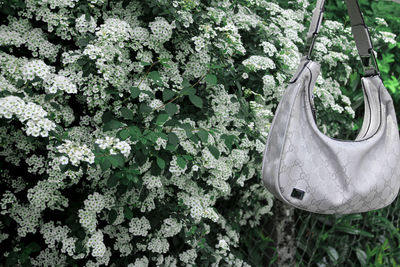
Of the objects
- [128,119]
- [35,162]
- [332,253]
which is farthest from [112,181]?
[332,253]

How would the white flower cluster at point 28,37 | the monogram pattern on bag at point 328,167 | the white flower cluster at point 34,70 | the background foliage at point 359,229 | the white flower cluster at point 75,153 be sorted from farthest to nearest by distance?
the background foliage at point 359,229 < the white flower cluster at point 28,37 < the white flower cluster at point 34,70 < the white flower cluster at point 75,153 < the monogram pattern on bag at point 328,167

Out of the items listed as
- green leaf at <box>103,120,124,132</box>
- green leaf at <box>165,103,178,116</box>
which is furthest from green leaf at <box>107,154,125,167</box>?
green leaf at <box>165,103,178,116</box>

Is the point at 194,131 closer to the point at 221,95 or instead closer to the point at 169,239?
the point at 221,95

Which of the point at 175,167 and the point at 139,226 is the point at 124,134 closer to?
the point at 175,167

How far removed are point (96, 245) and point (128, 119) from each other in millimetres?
507

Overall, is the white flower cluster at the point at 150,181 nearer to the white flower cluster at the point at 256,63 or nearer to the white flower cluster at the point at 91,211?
the white flower cluster at the point at 91,211

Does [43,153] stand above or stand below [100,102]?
below

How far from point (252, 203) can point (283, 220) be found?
257 millimetres

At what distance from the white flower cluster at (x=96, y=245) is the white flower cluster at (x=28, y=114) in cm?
53

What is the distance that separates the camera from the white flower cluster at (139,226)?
1724mm

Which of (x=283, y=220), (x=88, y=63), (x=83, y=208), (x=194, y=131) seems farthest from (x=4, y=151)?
(x=283, y=220)

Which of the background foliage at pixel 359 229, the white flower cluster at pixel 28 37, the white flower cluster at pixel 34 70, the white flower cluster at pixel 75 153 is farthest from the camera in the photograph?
the background foliage at pixel 359 229

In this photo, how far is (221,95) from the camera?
1.80 meters

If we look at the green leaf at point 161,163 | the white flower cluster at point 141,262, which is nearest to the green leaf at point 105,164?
the green leaf at point 161,163
